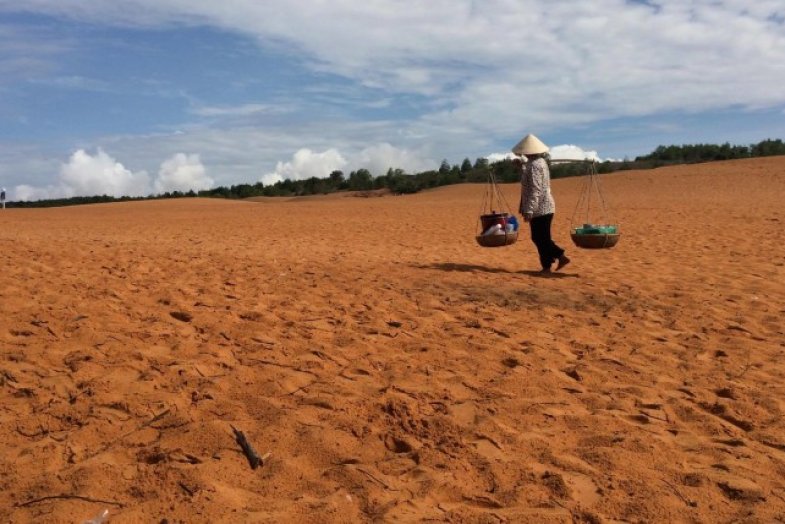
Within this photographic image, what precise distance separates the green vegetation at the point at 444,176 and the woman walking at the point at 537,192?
37.3 metres

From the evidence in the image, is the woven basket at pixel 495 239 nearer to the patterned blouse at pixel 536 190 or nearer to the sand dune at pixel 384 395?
the patterned blouse at pixel 536 190

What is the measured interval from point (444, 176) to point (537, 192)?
45744mm

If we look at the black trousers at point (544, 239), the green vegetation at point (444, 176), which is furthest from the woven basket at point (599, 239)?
the green vegetation at point (444, 176)

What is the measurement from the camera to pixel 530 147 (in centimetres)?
847

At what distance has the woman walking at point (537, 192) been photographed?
848cm

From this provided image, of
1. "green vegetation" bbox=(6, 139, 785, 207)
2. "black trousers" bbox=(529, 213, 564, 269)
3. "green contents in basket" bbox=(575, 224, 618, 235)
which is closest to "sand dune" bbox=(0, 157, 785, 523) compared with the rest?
"black trousers" bbox=(529, 213, 564, 269)

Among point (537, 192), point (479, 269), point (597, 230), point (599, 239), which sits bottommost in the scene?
point (479, 269)

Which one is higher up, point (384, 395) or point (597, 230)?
point (597, 230)

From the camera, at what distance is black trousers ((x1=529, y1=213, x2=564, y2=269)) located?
340 inches

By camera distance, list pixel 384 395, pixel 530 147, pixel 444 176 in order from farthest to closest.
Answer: pixel 444 176 → pixel 530 147 → pixel 384 395

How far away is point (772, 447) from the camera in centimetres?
354

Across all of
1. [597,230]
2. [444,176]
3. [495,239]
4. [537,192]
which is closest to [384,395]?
[537,192]

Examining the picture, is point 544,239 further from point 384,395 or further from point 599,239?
point 384,395

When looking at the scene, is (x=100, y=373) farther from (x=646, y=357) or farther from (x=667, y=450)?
(x=646, y=357)
